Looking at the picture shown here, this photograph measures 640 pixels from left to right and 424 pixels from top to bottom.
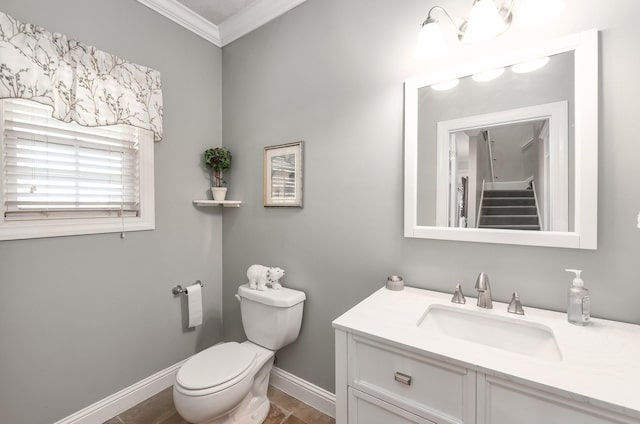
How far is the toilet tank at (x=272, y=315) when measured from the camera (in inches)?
64.4

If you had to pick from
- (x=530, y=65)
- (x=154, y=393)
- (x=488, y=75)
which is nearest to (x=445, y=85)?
(x=488, y=75)

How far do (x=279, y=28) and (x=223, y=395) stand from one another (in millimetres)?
2175

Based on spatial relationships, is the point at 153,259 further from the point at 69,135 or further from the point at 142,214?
the point at 69,135

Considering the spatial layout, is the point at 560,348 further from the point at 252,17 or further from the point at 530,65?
the point at 252,17

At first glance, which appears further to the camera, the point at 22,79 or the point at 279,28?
the point at 279,28

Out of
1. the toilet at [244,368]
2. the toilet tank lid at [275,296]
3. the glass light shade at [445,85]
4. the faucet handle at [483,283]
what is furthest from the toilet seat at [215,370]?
the glass light shade at [445,85]

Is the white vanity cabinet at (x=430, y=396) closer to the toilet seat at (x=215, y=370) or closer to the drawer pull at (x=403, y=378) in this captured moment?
the drawer pull at (x=403, y=378)

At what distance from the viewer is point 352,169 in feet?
5.14

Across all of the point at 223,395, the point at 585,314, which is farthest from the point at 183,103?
the point at 585,314

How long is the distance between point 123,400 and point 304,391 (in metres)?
1.08

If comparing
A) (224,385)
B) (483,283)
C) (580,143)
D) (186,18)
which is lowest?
(224,385)

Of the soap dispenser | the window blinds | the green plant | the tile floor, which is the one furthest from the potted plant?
the soap dispenser

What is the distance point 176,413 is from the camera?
5.46ft

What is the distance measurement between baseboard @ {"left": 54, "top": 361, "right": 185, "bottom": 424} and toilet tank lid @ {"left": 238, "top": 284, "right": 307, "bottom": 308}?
79 cm
